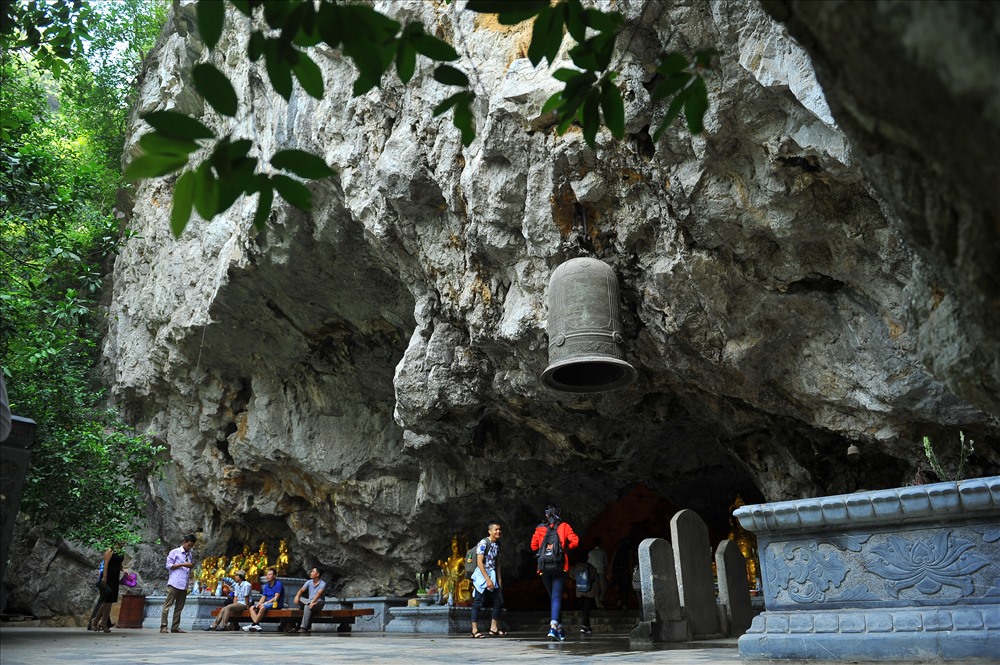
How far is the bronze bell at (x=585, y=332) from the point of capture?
680 cm

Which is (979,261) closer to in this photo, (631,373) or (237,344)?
(631,373)

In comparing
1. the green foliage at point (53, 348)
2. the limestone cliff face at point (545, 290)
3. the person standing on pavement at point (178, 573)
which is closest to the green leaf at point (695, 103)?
the limestone cliff face at point (545, 290)

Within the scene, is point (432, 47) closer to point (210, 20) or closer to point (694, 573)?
point (210, 20)

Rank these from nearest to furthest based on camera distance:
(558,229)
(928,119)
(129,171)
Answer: (928,119) < (129,171) < (558,229)

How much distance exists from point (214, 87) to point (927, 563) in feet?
14.9

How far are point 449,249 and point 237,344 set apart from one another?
21.7ft

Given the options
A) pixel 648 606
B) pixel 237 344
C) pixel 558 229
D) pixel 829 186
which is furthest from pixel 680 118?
pixel 237 344

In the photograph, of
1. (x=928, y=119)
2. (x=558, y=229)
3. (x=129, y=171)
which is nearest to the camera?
(x=928, y=119)

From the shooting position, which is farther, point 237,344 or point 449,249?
point 237,344

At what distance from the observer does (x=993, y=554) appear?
413cm

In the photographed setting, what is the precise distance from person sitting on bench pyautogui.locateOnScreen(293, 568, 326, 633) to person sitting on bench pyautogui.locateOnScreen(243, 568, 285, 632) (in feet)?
1.63

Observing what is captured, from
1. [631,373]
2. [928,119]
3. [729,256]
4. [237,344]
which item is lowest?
[928,119]

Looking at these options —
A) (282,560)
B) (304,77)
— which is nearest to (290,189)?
(304,77)

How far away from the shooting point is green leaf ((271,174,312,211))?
150 centimetres
